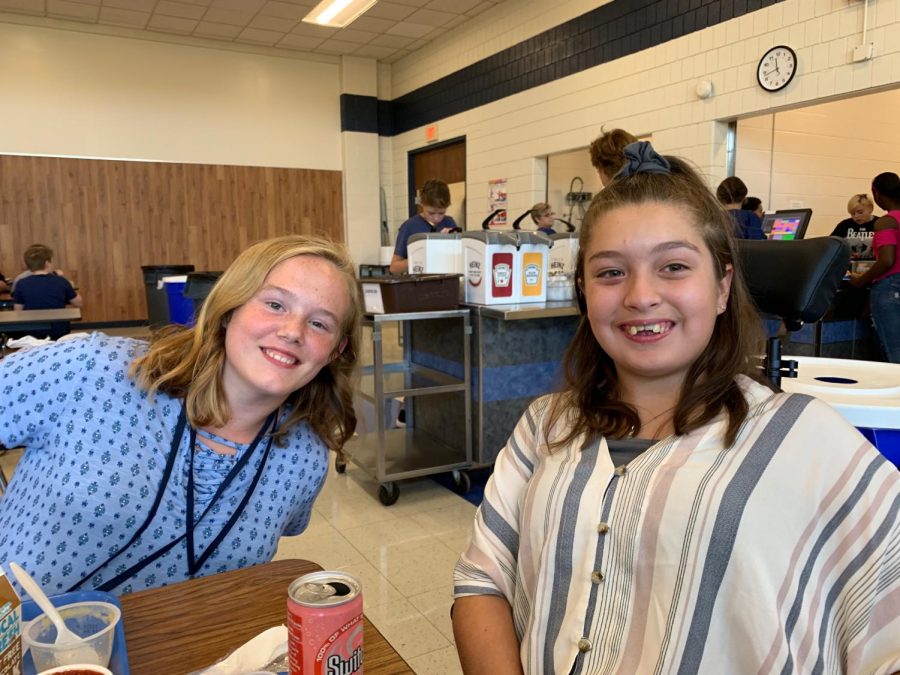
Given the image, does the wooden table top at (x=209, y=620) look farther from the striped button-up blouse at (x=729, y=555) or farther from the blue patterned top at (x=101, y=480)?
the striped button-up blouse at (x=729, y=555)

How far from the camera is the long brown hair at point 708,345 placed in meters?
0.99

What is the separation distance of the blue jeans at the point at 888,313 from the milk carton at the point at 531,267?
2187mm

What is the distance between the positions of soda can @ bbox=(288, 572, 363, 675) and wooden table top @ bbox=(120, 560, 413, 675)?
6.0 inches

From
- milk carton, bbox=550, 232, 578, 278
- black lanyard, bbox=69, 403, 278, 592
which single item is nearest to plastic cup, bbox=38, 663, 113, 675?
black lanyard, bbox=69, 403, 278, 592

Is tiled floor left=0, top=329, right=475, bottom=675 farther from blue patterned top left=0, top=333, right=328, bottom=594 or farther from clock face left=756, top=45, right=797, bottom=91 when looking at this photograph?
clock face left=756, top=45, right=797, bottom=91

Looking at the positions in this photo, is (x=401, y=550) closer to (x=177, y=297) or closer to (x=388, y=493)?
(x=388, y=493)

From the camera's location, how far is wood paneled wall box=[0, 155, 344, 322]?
7645mm

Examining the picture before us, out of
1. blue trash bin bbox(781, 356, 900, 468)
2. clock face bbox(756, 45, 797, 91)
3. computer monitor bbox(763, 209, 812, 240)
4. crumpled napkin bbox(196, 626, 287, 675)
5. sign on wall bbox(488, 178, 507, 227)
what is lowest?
crumpled napkin bbox(196, 626, 287, 675)

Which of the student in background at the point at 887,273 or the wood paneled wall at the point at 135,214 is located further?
the wood paneled wall at the point at 135,214

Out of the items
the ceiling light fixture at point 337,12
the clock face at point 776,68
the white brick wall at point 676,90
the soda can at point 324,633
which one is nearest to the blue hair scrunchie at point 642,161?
the soda can at point 324,633

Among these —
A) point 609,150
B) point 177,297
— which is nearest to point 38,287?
point 177,297

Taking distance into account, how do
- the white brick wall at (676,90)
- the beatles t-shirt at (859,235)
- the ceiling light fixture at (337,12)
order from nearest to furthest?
the white brick wall at (676,90)
the beatles t-shirt at (859,235)
the ceiling light fixture at (337,12)

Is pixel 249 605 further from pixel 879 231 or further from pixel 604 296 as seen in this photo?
pixel 879 231

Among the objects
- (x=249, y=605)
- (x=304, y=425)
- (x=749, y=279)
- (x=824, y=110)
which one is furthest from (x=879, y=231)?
(x=249, y=605)
